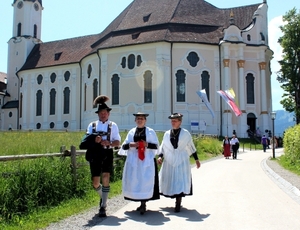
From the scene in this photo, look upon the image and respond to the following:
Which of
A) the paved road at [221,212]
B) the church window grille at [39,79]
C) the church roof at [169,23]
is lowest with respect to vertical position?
the paved road at [221,212]

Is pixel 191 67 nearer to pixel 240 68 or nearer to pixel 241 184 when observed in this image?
pixel 240 68

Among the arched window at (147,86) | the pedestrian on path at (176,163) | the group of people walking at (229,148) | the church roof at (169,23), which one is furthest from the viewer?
the church roof at (169,23)

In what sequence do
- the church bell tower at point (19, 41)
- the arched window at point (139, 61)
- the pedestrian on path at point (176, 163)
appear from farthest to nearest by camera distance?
the church bell tower at point (19, 41), the arched window at point (139, 61), the pedestrian on path at point (176, 163)

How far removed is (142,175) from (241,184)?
5.25 metres

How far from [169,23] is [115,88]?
955 centimetres

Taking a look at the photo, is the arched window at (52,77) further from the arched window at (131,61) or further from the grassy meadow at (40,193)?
the grassy meadow at (40,193)

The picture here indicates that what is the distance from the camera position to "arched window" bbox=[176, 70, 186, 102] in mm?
39469

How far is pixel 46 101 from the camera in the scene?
50.7m

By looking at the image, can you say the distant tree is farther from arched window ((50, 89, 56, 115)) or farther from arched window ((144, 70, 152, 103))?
arched window ((50, 89, 56, 115))

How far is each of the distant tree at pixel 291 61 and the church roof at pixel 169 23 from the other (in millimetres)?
4613

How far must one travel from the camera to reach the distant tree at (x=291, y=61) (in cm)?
4194

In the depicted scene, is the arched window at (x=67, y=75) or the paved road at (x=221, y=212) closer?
the paved road at (x=221, y=212)

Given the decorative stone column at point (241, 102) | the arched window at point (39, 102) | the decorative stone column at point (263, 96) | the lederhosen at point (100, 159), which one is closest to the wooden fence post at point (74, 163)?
the lederhosen at point (100, 159)

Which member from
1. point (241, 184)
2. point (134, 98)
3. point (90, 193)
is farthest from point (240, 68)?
point (90, 193)
